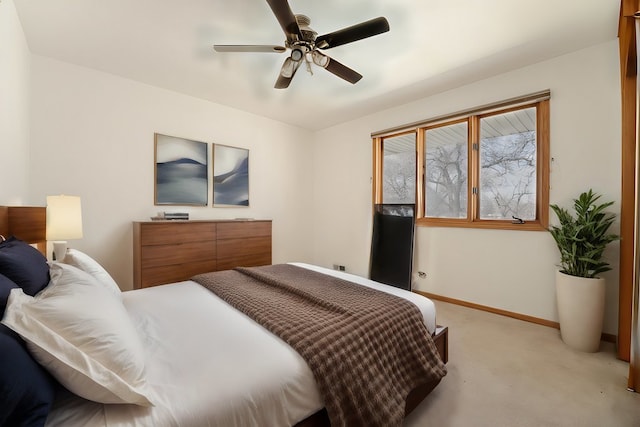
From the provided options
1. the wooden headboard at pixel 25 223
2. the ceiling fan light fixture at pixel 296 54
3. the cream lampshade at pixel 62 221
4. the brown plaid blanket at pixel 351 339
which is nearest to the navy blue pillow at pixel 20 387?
the brown plaid blanket at pixel 351 339

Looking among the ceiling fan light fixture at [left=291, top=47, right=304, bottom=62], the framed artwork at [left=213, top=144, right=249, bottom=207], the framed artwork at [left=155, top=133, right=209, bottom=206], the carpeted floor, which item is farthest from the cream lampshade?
the carpeted floor

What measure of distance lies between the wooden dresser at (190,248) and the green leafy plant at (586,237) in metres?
3.31

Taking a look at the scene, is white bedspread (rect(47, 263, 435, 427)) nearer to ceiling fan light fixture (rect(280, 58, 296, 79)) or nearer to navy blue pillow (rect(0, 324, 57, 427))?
navy blue pillow (rect(0, 324, 57, 427))

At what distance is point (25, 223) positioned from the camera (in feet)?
5.74

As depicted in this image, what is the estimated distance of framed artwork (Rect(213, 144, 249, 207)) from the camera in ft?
12.4

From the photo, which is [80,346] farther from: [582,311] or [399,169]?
[399,169]

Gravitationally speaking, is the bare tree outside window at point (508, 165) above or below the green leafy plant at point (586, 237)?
above

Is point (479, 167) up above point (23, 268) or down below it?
above

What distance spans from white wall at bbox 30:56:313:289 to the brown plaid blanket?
1.86 meters

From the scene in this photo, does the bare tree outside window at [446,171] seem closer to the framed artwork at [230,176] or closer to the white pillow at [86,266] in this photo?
the framed artwork at [230,176]

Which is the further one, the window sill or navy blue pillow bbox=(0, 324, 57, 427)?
the window sill

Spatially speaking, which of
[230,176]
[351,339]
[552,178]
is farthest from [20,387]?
[552,178]

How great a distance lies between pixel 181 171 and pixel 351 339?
3.18 meters

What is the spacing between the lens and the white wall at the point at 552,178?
234 cm
